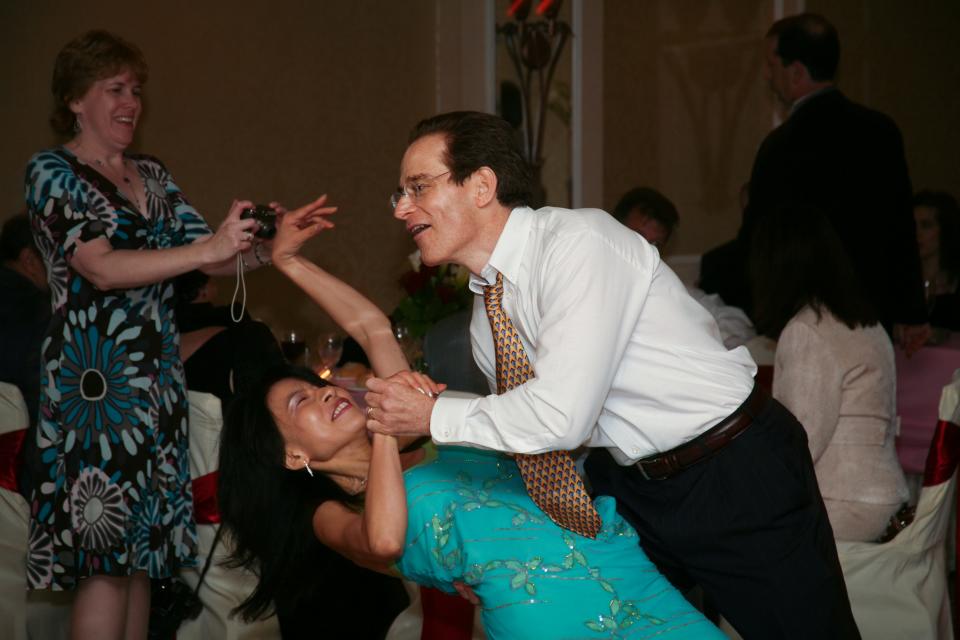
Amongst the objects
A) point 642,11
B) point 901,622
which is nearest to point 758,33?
point 642,11

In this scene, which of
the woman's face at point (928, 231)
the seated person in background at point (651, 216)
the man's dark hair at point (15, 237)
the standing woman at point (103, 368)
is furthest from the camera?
the woman's face at point (928, 231)

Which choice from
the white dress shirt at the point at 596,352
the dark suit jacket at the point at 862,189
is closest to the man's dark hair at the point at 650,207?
the dark suit jacket at the point at 862,189

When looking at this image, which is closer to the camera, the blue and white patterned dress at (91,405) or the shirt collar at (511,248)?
the shirt collar at (511,248)

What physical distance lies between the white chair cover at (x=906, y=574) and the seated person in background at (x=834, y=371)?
157mm

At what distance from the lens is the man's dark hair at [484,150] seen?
1796mm

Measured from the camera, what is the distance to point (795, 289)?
2748 millimetres

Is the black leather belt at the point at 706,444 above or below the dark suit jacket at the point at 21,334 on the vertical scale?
above

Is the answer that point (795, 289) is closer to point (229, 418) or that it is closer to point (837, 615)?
point (837, 615)

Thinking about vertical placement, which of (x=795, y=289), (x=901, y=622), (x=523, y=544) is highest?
(x=795, y=289)

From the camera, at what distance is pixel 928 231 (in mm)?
4688

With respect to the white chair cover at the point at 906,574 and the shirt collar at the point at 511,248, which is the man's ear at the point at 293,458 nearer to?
the shirt collar at the point at 511,248

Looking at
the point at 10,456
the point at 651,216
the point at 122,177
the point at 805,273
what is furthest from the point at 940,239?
the point at 10,456

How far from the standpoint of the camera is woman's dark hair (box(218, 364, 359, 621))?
2244 mm

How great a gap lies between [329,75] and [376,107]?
296 millimetres
